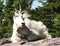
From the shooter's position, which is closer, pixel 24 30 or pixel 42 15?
pixel 24 30

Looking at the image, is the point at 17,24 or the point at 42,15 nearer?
the point at 17,24

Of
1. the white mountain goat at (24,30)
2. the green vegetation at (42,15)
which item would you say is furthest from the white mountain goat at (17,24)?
the green vegetation at (42,15)

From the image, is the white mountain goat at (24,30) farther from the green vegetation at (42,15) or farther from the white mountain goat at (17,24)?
the green vegetation at (42,15)

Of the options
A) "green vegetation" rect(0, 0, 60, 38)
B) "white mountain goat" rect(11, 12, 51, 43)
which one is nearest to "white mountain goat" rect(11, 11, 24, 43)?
"white mountain goat" rect(11, 12, 51, 43)

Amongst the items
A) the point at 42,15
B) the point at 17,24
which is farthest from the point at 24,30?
the point at 42,15

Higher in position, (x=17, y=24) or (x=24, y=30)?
(x=17, y=24)

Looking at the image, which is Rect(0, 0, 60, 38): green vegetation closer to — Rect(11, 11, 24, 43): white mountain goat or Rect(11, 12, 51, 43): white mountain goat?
Rect(11, 12, 51, 43): white mountain goat

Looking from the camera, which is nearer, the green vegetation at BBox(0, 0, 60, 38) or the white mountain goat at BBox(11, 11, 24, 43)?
the white mountain goat at BBox(11, 11, 24, 43)

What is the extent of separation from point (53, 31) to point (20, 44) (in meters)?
5.38

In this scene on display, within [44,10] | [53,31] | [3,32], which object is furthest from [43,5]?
[3,32]

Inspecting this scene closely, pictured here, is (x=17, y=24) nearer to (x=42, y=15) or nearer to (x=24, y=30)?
(x=24, y=30)

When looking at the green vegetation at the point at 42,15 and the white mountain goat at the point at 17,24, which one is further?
the green vegetation at the point at 42,15

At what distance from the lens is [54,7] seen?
455 inches

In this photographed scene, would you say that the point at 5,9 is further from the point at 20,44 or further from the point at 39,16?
the point at 20,44
